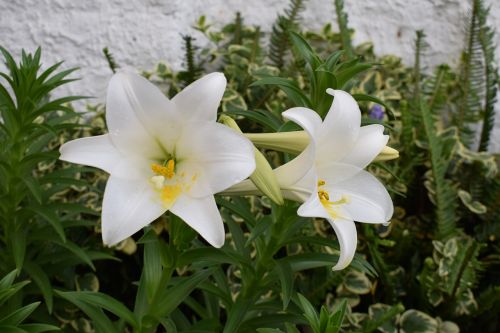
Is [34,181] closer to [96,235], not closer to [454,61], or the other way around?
[96,235]

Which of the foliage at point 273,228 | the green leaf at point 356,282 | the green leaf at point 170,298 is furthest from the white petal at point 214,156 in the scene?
the green leaf at point 356,282

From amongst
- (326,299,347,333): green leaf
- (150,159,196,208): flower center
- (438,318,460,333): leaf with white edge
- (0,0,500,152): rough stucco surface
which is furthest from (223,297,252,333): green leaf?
(0,0,500,152): rough stucco surface

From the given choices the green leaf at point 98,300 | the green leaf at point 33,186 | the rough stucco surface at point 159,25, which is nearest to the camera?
the green leaf at point 98,300

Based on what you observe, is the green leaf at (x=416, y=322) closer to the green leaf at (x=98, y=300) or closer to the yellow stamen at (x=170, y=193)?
the green leaf at (x=98, y=300)

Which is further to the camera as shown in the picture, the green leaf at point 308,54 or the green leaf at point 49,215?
the green leaf at point 49,215

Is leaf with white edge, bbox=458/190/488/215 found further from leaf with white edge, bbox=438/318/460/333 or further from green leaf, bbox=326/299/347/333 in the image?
green leaf, bbox=326/299/347/333

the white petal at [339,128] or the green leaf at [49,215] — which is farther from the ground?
the white petal at [339,128]
